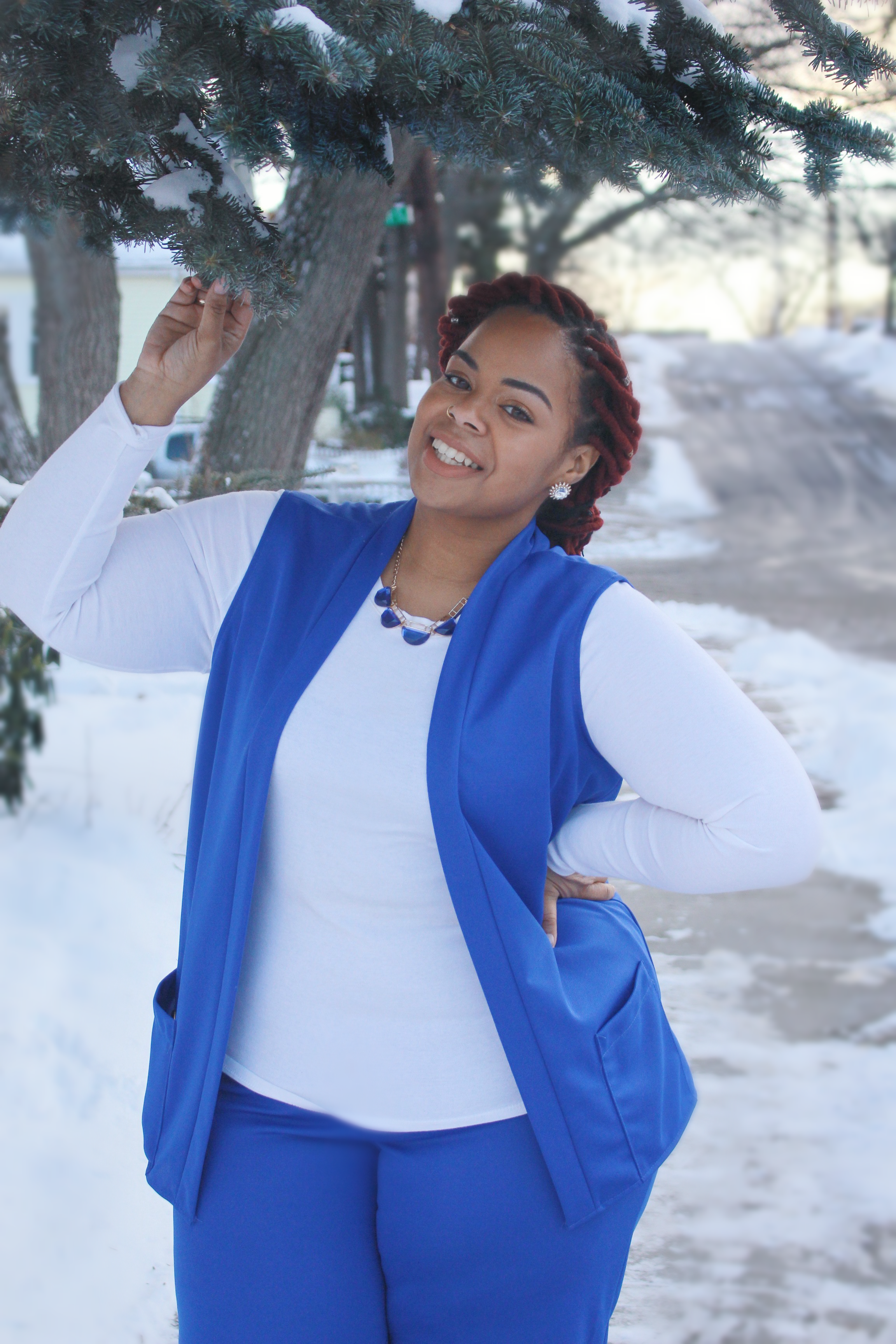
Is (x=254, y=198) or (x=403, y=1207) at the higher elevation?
(x=254, y=198)

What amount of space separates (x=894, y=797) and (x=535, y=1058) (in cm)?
348

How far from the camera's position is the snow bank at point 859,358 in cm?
740

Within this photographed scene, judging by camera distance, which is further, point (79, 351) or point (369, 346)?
point (369, 346)

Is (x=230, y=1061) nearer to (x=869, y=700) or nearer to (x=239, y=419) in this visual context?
(x=239, y=419)

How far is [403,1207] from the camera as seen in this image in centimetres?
131

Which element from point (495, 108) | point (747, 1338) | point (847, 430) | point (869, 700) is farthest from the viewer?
point (847, 430)

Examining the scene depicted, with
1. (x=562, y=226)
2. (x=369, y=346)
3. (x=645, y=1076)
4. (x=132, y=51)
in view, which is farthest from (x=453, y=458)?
(x=369, y=346)

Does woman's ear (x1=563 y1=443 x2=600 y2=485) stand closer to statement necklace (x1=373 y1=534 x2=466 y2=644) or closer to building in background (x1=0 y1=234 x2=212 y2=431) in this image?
statement necklace (x1=373 y1=534 x2=466 y2=644)

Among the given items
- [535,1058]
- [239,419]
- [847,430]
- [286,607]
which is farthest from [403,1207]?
[847,430]

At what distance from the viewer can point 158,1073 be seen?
146 centimetres

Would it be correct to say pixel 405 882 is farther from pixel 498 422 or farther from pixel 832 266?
pixel 832 266

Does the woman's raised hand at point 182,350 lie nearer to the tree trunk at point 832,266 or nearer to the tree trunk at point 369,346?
the tree trunk at point 832,266

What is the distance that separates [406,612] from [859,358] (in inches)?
286

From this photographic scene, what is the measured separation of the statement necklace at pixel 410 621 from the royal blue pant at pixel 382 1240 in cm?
56
